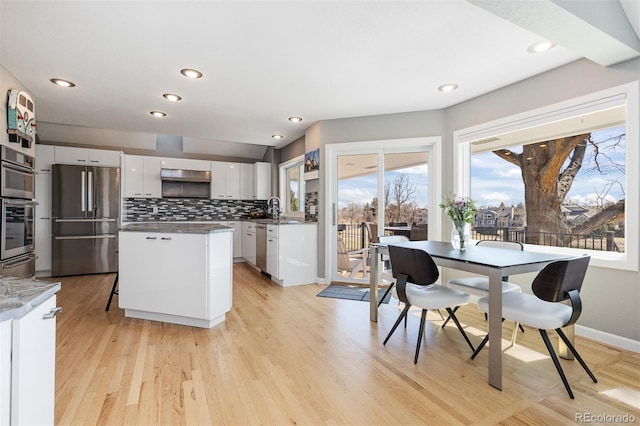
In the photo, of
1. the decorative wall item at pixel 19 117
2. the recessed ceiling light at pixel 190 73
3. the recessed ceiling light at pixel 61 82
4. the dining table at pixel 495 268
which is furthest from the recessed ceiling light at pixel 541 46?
the decorative wall item at pixel 19 117

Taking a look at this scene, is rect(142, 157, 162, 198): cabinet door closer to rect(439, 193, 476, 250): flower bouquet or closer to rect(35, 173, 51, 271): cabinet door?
rect(35, 173, 51, 271): cabinet door

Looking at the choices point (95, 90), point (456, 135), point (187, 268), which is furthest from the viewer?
point (456, 135)

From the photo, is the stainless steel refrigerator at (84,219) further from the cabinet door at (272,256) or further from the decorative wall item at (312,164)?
the decorative wall item at (312,164)

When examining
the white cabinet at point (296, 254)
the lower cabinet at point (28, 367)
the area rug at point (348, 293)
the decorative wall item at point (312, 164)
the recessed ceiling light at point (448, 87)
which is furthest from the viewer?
the decorative wall item at point (312, 164)

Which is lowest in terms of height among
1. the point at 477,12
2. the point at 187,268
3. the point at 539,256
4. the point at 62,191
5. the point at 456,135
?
the point at 187,268

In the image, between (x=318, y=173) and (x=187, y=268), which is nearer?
(x=187, y=268)

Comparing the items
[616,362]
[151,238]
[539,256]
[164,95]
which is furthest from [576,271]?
[164,95]

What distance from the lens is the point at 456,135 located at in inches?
149

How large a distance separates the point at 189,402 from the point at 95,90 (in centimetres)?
336

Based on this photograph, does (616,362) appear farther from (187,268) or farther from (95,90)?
(95,90)

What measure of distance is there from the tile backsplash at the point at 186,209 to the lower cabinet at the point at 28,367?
17.2ft

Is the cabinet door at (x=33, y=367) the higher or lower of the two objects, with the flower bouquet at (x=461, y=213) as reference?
lower

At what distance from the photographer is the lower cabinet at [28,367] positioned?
2.73ft

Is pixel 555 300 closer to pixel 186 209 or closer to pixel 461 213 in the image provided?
pixel 461 213
